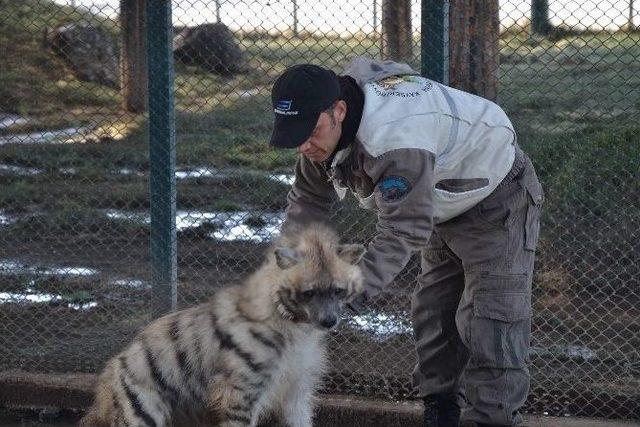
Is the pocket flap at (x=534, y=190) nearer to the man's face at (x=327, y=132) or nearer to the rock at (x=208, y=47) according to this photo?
the man's face at (x=327, y=132)

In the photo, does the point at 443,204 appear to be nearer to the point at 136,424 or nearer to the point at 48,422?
the point at 136,424

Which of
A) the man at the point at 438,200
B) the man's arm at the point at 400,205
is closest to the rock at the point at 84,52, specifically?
the man at the point at 438,200

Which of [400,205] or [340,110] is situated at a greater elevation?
[340,110]

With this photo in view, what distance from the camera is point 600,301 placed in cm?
720

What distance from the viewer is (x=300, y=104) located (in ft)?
13.8

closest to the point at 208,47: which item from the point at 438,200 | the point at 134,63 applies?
the point at 134,63

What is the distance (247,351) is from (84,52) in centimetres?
806

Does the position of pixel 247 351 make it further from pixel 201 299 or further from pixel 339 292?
pixel 201 299

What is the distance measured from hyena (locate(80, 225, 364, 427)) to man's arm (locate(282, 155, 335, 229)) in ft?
1.05

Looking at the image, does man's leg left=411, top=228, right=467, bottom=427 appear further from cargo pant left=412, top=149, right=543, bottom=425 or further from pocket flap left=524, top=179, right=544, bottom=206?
pocket flap left=524, top=179, right=544, bottom=206

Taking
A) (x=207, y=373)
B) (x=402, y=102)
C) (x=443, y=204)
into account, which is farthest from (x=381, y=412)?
(x=402, y=102)

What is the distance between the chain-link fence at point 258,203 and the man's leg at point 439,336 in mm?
1026

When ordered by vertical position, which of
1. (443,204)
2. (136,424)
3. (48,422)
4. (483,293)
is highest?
(443,204)

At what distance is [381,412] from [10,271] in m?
3.15
